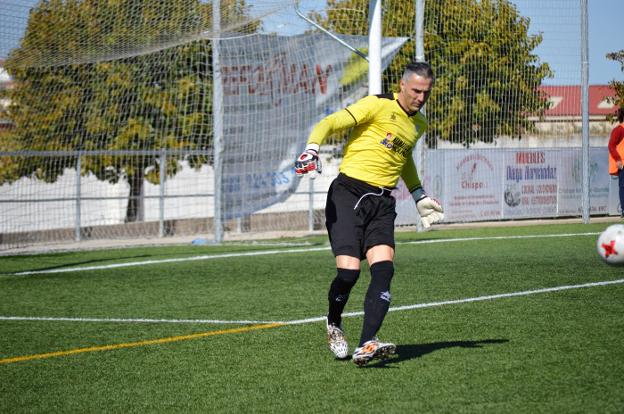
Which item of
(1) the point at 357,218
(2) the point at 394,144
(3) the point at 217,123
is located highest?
(3) the point at 217,123

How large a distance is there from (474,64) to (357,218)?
15.3 meters

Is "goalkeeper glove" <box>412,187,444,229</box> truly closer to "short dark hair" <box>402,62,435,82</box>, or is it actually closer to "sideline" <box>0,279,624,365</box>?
"short dark hair" <box>402,62,435,82</box>

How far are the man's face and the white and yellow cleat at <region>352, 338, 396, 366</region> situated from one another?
175 cm

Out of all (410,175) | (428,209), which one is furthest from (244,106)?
(428,209)

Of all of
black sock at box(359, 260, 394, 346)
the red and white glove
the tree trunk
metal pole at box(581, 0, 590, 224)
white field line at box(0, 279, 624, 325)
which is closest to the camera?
the red and white glove

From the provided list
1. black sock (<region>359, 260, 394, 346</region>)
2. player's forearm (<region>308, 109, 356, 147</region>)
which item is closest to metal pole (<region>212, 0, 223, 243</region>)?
player's forearm (<region>308, 109, 356, 147</region>)

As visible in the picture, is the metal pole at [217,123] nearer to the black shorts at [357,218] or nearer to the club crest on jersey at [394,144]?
the club crest on jersey at [394,144]

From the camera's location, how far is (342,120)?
684cm

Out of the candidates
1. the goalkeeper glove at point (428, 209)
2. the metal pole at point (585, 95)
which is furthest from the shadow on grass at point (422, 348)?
the metal pole at point (585, 95)

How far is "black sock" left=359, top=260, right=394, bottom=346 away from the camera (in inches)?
260

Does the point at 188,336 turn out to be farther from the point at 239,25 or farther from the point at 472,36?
the point at 472,36

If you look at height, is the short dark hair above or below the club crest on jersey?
above

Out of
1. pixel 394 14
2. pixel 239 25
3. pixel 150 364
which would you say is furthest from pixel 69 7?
pixel 150 364

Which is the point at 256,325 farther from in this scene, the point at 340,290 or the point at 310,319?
the point at 340,290
